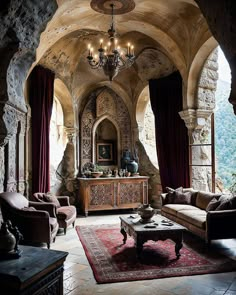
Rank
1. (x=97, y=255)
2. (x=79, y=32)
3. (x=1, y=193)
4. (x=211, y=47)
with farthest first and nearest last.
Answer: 1. (x=79, y=32)
2. (x=211, y=47)
3. (x=1, y=193)
4. (x=97, y=255)

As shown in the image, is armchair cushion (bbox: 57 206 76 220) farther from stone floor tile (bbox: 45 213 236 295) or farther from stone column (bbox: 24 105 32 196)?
stone floor tile (bbox: 45 213 236 295)

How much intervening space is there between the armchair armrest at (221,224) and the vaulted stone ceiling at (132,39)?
3226mm

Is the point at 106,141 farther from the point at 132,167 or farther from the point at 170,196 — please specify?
the point at 170,196

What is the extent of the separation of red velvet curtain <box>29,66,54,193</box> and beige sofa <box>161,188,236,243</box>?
2.83 metres

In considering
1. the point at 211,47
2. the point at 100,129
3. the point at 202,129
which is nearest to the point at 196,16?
the point at 211,47

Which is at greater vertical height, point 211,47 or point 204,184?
point 211,47

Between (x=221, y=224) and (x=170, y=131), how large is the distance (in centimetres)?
328

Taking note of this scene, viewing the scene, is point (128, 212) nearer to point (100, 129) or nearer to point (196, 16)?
point (100, 129)

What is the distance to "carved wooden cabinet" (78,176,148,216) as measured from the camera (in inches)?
302

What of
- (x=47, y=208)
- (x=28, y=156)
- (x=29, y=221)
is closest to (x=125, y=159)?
(x=28, y=156)

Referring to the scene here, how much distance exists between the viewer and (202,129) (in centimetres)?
683

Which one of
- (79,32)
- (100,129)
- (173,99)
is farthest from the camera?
(100,129)

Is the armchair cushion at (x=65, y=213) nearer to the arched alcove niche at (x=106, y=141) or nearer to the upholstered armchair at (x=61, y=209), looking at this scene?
the upholstered armchair at (x=61, y=209)

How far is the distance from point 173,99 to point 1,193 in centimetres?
455
